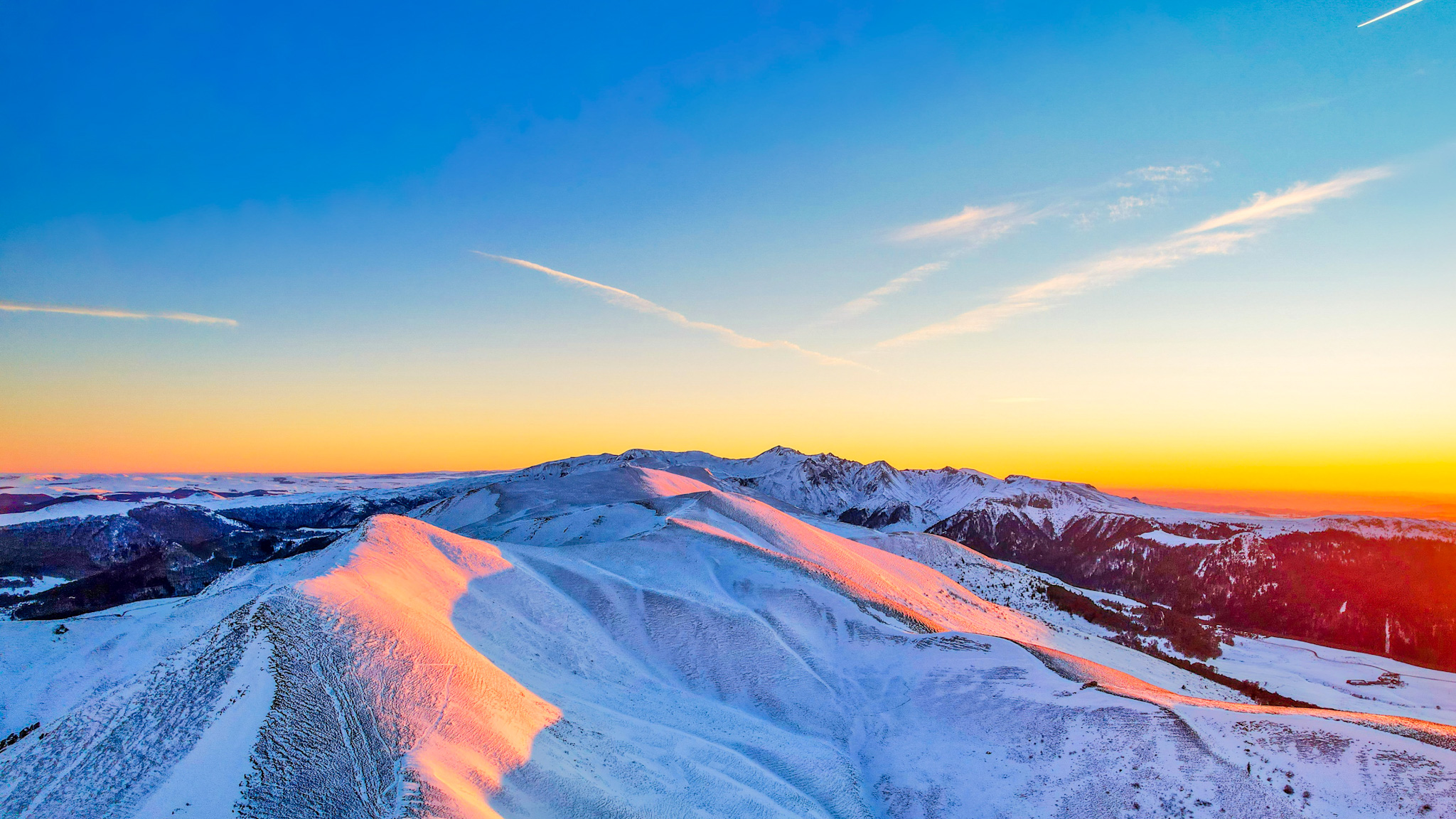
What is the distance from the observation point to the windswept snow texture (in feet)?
56.4

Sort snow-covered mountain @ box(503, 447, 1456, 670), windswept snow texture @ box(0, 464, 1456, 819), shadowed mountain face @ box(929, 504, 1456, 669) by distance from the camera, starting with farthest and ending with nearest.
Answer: snow-covered mountain @ box(503, 447, 1456, 670) < shadowed mountain face @ box(929, 504, 1456, 669) < windswept snow texture @ box(0, 464, 1456, 819)

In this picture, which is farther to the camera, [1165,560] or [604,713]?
[1165,560]

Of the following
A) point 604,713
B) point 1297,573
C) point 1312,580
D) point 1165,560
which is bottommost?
point 1165,560

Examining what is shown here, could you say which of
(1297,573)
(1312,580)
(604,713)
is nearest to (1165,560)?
(1297,573)

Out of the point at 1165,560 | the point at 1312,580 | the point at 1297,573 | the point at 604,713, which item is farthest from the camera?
the point at 1165,560

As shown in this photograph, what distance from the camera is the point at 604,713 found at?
27641mm

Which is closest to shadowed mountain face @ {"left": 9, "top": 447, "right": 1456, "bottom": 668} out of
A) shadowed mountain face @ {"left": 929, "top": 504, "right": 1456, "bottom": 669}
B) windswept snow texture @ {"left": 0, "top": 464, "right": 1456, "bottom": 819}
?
shadowed mountain face @ {"left": 929, "top": 504, "right": 1456, "bottom": 669}

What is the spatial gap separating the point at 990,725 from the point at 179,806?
90.7 ft

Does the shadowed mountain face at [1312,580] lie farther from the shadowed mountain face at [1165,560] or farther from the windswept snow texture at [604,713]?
the windswept snow texture at [604,713]

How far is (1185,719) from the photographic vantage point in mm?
23375

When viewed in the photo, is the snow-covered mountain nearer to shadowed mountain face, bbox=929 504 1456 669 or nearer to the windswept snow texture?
shadowed mountain face, bbox=929 504 1456 669

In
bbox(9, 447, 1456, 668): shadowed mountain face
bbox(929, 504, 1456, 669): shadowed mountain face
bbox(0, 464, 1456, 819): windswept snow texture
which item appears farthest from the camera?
bbox(9, 447, 1456, 668): shadowed mountain face

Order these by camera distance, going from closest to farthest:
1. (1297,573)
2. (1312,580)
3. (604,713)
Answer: (604,713)
(1312,580)
(1297,573)

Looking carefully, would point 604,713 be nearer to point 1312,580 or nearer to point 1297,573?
point 1312,580
